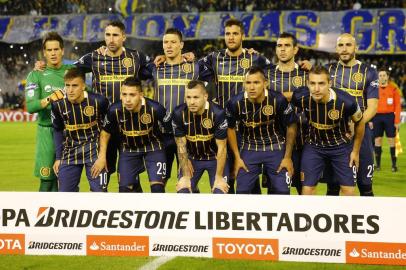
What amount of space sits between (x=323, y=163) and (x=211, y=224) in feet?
5.66

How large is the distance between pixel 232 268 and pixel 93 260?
103 centimetres

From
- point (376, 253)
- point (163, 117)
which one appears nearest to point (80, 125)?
point (163, 117)

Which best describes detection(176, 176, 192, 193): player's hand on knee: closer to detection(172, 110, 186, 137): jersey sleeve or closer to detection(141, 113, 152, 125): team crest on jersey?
detection(172, 110, 186, 137): jersey sleeve

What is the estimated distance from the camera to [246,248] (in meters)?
4.38

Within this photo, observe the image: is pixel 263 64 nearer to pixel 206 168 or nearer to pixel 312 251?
pixel 206 168

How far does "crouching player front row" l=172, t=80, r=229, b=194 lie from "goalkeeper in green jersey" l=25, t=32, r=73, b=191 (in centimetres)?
135

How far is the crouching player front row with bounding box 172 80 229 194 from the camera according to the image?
536cm

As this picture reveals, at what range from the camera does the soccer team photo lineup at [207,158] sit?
4.29 m

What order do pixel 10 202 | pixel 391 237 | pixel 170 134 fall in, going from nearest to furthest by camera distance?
pixel 391 237 < pixel 10 202 < pixel 170 134

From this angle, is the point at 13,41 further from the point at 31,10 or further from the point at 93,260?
the point at 93,260

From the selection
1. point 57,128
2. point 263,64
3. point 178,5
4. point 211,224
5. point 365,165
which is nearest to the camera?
point 211,224

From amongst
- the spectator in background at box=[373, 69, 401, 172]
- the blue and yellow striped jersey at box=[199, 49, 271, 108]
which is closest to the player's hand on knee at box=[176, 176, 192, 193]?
the blue and yellow striped jersey at box=[199, 49, 271, 108]

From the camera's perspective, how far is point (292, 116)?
550 centimetres

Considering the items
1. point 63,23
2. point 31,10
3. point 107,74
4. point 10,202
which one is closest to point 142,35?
point 63,23
